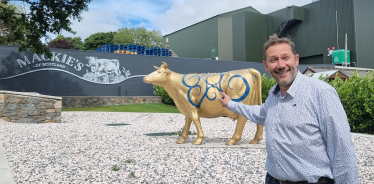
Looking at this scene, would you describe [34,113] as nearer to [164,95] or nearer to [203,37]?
[164,95]

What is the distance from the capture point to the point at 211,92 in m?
5.57

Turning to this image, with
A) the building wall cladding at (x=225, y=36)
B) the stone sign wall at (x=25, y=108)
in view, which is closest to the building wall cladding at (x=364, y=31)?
the building wall cladding at (x=225, y=36)

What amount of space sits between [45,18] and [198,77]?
435 inches

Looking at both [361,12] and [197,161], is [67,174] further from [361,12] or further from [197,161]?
[361,12]

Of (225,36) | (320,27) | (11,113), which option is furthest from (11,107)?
(225,36)

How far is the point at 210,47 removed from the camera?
36.7m

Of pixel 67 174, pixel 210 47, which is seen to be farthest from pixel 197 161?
pixel 210 47

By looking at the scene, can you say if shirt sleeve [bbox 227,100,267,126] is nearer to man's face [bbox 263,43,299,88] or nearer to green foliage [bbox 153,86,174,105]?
man's face [bbox 263,43,299,88]

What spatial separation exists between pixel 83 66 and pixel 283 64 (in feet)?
56.0

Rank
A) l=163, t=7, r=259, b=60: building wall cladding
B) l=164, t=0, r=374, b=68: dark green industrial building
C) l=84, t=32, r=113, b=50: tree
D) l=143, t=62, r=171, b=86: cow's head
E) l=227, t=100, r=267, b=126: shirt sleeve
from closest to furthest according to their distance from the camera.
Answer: l=227, t=100, r=267, b=126: shirt sleeve
l=143, t=62, r=171, b=86: cow's head
l=164, t=0, r=374, b=68: dark green industrial building
l=163, t=7, r=259, b=60: building wall cladding
l=84, t=32, r=113, b=50: tree

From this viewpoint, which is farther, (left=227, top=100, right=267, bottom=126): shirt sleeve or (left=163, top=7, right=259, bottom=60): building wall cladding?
(left=163, top=7, right=259, bottom=60): building wall cladding

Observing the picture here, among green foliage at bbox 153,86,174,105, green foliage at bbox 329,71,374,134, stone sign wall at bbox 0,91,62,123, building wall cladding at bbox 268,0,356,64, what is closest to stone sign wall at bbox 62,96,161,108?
green foliage at bbox 153,86,174,105

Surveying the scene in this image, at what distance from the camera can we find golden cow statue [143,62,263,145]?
5477mm

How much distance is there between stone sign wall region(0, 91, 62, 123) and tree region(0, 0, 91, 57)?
4.44 m
